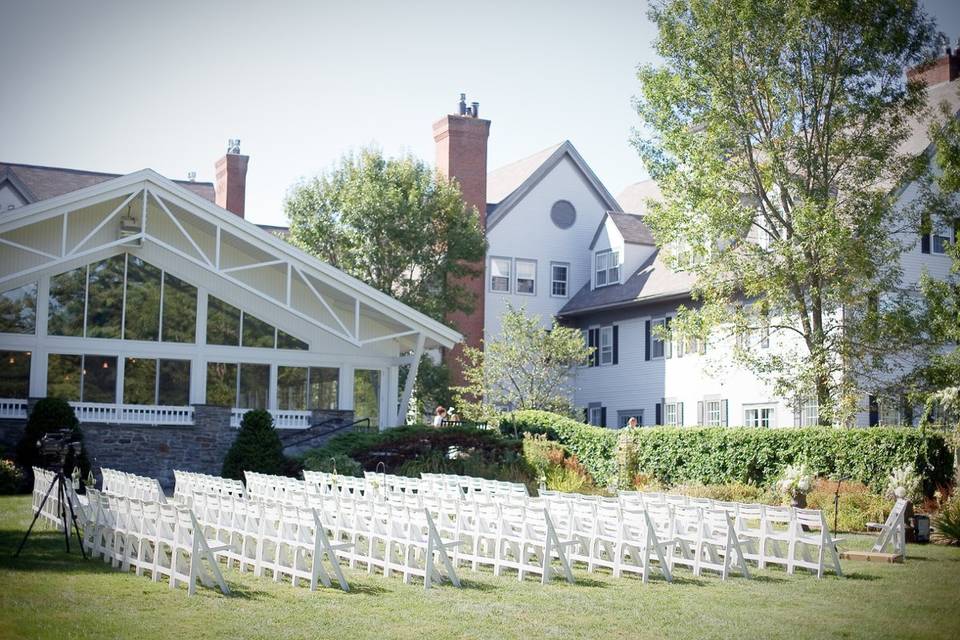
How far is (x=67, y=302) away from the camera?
3041cm

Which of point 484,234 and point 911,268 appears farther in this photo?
point 484,234

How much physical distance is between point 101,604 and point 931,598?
30.8ft

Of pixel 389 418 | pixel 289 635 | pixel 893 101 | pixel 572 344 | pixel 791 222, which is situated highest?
pixel 893 101

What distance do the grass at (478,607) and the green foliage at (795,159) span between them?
12.5 metres

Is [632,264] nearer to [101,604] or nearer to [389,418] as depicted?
[389,418]

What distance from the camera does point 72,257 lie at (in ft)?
94.1

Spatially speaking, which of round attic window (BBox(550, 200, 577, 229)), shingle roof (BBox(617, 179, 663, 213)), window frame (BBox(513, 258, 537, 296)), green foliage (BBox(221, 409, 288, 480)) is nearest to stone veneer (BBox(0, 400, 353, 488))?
green foliage (BBox(221, 409, 288, 480))

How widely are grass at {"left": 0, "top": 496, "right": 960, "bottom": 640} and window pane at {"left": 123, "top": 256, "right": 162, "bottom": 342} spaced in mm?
16734

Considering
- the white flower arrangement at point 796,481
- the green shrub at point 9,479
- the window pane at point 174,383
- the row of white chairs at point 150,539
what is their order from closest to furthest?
the row of white chairs at point 150,539
the white flower arrangement at point 796,481
the green shrub at point 9,479
the window pane at point 174,383

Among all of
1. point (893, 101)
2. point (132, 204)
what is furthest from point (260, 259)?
point (893, 101)

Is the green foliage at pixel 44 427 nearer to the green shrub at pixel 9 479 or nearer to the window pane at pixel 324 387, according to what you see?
the green shrub at pixel 9 479

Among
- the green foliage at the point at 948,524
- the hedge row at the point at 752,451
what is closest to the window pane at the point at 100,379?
the hedge row at the point at 752,451

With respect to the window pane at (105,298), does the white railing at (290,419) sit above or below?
below

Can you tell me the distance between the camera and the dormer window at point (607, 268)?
41.7 meters
